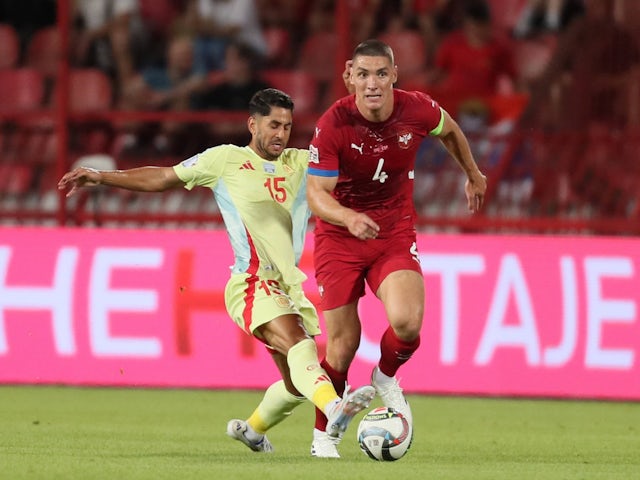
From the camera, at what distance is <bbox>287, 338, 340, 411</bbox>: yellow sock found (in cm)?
746

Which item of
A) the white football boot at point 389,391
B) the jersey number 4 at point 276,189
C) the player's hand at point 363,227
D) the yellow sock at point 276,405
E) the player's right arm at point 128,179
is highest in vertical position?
the player's right arm at point 128,179

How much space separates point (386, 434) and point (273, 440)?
69.3 inches

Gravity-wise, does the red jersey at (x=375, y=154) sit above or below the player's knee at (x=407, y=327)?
above

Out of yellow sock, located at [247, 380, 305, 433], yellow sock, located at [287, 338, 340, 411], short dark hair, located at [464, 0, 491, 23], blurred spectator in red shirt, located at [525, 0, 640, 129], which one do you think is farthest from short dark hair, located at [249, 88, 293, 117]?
short dark hair, located at [464, 0, 491, 23]

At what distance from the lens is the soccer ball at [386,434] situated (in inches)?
294

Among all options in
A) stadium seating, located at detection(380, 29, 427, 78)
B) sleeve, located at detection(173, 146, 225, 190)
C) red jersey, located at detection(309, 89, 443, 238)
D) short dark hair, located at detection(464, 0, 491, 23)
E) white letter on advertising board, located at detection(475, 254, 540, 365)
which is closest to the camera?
red jersey, located at detection(309, 89, 443, 238)

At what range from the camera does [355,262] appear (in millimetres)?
8070

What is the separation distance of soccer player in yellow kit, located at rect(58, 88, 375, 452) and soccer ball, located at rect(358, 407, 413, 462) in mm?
380

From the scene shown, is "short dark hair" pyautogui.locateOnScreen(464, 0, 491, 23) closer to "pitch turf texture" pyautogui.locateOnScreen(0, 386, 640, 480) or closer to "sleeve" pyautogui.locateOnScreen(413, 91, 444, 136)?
"pitch turf texture" pyautogui.locateOnScreen(0, 386, 640, 480)

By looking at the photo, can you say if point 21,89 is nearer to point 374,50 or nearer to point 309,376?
point 374,50

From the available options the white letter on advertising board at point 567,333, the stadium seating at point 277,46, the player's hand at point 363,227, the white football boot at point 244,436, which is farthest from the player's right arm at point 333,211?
the stadium seating at point 277,46

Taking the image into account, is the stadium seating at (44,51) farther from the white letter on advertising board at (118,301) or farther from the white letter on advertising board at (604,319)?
the white letter on advertising board at (604,319)

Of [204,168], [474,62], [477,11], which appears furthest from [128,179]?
[477,11]

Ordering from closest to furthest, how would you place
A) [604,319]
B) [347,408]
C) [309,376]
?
[347,408] < [309,376] < [604,319]
